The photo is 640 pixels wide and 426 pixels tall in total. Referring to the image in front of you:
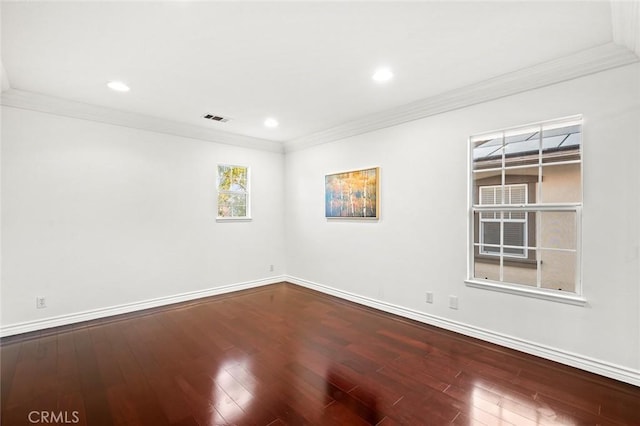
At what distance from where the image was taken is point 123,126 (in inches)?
154

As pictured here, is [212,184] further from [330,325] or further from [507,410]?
[507,410]

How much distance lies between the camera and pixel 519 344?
9.29ft

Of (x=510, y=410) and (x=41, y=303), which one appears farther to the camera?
(x=41, y=303)

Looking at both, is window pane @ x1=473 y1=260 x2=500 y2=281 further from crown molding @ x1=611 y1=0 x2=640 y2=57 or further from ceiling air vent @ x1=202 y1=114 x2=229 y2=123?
ceiling air vent @ x1=202 y1=114 x2=229 y2=123

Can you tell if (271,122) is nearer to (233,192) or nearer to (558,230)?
(233,192)

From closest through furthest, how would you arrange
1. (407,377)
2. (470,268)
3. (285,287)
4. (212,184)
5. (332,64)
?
(407,377) → (332,64) → (470,268) → (212,184) → (285,287)

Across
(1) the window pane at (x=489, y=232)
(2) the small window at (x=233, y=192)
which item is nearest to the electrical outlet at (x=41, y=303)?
(2) the small window at (x=233, y=192)

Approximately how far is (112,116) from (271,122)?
2046 millimetres

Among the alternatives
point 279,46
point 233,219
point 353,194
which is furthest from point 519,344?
point 233,219

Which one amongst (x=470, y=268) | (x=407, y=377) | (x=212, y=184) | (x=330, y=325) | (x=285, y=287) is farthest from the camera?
(x=285, y=287)

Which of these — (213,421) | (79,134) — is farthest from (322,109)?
(213,421)

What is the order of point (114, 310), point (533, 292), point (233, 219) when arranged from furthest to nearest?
→ point (233, 219), point (114, 310), point (533, 292)

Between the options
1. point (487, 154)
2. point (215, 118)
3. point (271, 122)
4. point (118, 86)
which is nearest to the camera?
point (118, 86)

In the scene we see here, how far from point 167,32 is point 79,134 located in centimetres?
239
